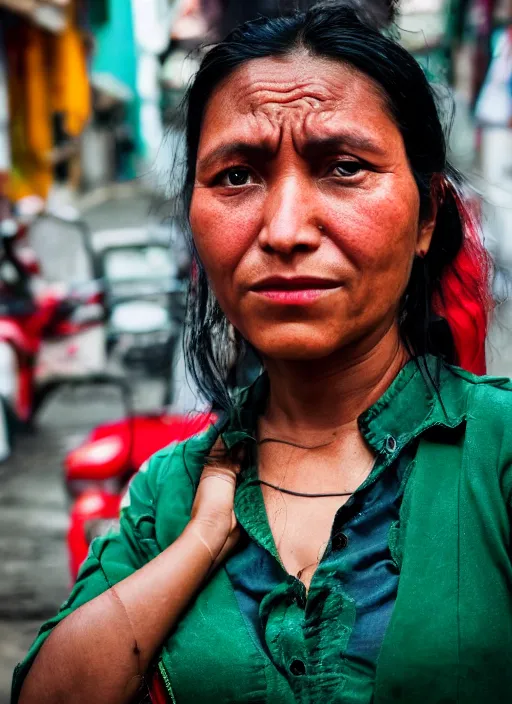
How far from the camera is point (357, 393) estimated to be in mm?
1511

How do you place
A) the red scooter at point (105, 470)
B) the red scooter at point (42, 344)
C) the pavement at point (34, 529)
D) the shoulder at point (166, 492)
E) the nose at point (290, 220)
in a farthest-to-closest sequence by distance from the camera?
the red scooter at point (42, 344) → the pavement at point (34, 529) → the red scooter at point (105, 470) → the shoulder at point (166, 492) → the nose at point (290, 220)

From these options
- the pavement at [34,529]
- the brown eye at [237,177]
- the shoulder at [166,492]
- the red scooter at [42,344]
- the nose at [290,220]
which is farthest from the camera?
the red scooter at [42,344]

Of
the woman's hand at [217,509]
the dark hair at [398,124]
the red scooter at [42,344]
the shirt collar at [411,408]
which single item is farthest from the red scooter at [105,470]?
the red scooter at [42,344]

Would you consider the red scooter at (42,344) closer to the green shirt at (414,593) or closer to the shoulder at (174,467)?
the shoulder at (174,467)

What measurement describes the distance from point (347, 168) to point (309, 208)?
0.09 metres

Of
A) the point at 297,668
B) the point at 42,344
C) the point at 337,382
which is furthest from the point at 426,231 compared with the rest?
the point at 42,344

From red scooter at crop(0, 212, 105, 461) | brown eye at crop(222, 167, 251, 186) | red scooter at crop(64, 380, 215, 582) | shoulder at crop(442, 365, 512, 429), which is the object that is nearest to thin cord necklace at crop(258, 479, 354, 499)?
shoulder at crop(442, 365, 512, 429)

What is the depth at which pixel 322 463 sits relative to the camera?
1.51 meters

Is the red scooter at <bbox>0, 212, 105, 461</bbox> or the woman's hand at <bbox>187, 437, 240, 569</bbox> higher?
the woman's hand at <bbox>187, 437, 240, 569</bbox>

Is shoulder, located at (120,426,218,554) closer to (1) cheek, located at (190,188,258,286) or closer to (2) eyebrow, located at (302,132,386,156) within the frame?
(1) cheek, located at (190,188,258,286)

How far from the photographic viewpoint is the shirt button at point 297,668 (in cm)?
131

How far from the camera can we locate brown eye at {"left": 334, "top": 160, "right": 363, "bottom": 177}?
1.39 meters

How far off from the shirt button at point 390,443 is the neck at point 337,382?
0.09 m

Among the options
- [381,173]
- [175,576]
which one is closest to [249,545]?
[175,576]
